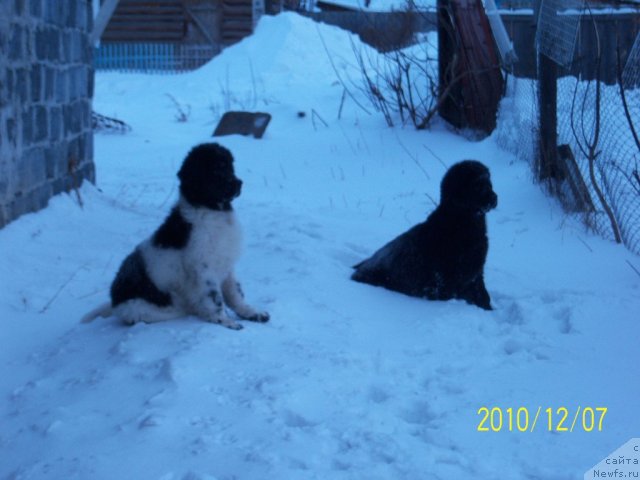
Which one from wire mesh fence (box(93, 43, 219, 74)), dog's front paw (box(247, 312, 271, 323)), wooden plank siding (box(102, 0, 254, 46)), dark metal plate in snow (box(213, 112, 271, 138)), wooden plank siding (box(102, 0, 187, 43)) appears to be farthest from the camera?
wooden plank siding (box(102, 0, 187, 43))

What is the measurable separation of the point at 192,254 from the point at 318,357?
1.00 m

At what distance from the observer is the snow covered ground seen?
128 inches

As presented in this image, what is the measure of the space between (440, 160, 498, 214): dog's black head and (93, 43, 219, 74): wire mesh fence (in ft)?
70.2

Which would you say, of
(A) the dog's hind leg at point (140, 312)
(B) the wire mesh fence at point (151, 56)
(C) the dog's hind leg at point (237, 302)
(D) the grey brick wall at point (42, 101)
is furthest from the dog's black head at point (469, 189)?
(B) the wire mesh fence at point (151, 56)

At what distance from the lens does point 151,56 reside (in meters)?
26.3

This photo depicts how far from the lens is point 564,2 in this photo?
8.17 m

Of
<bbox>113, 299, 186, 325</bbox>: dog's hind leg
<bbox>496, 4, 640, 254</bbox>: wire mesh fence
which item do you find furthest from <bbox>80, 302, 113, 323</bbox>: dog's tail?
<bbox>496, 4, 640, 254</bbox>: wire mesh fence

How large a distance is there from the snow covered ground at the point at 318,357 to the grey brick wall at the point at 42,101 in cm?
29

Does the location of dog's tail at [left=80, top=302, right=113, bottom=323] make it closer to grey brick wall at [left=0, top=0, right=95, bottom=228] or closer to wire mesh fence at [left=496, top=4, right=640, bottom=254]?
grey brick wall at [left=0, top=0, right=95, bottom=228]

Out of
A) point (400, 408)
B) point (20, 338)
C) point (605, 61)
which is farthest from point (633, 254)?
point (605, 61)

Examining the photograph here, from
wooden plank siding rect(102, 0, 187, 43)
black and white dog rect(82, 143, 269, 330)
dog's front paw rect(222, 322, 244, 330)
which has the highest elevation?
wooden plank siding rect(102, 0, 187, 43)

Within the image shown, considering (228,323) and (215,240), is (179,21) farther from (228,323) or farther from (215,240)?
(228,323)

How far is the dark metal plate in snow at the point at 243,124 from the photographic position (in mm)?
13516

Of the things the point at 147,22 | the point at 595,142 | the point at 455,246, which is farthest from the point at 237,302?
the point at 147,22
